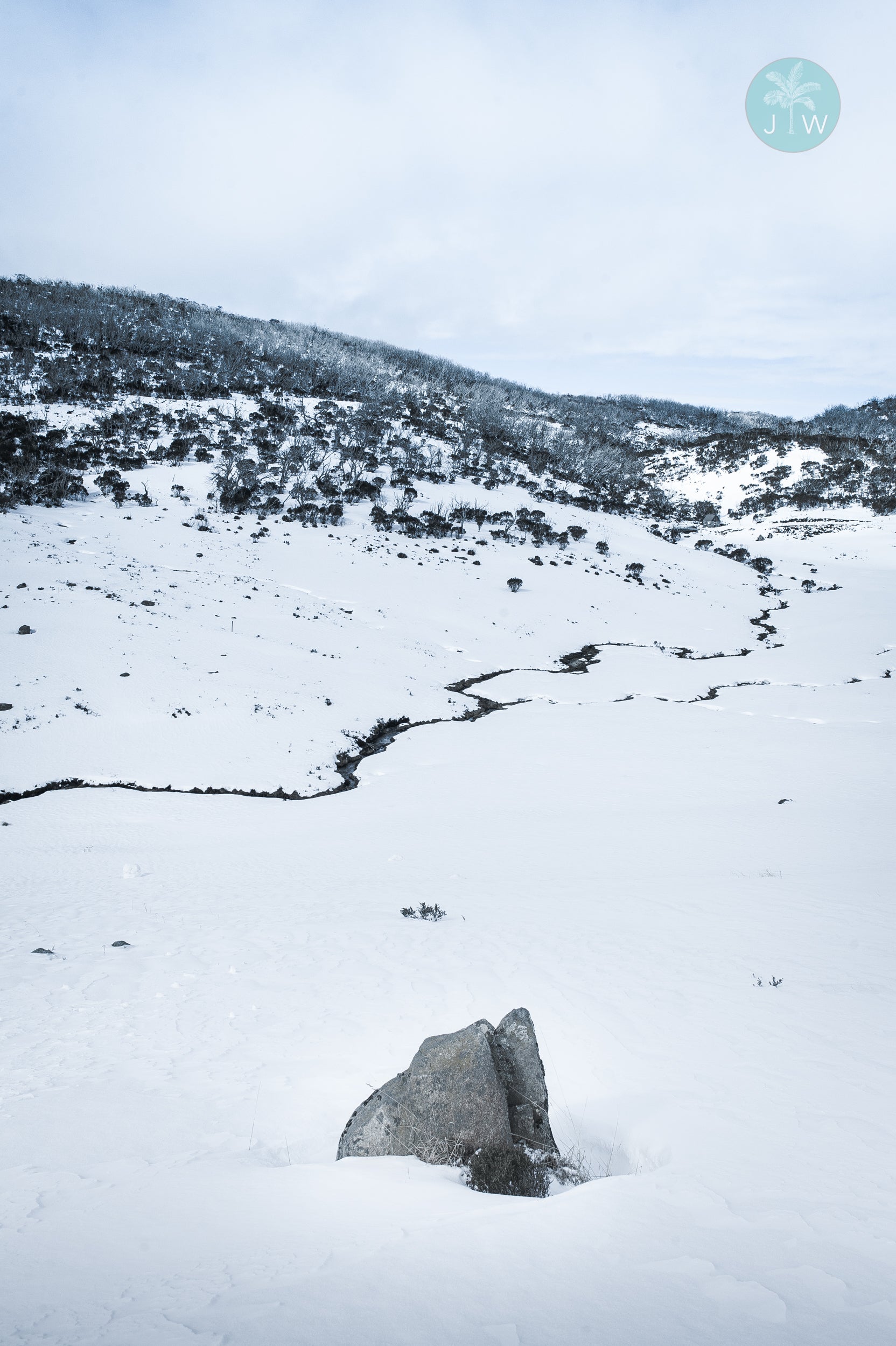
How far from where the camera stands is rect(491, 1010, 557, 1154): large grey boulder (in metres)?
4.19

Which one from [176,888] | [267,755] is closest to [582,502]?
[267,755]

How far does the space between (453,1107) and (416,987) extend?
123 inches

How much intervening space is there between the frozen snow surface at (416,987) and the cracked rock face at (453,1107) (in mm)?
191

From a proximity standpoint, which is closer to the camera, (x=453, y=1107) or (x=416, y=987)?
(x=453, y=1107)

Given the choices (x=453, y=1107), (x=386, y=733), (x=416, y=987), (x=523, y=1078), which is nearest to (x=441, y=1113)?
(x=453, y=1107)

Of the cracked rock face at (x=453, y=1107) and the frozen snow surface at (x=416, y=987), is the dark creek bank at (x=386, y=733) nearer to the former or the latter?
the frozen snow surface at (x=416, y=987)

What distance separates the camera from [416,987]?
23.3ft

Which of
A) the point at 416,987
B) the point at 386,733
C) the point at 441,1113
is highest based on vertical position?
the point at 441,1113

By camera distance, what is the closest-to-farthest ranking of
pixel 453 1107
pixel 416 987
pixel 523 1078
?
pixel 453 1107 < pixel 523 1078 < pixel 416 987

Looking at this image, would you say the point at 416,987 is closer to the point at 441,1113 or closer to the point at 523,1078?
the point at 523,1078

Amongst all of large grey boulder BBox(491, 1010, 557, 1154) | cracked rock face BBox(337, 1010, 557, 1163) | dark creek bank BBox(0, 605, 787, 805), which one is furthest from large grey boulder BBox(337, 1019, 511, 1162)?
dark creek bank BBox(0, 605, 787, 805)

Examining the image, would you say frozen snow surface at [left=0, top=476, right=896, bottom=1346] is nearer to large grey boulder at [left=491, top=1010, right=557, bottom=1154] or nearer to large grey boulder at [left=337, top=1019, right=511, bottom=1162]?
large grey boulder at [left=337, top=1019, right=511, bottom=1162]

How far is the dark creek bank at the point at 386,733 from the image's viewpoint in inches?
592

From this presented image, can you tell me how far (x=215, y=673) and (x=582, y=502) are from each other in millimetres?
42721
